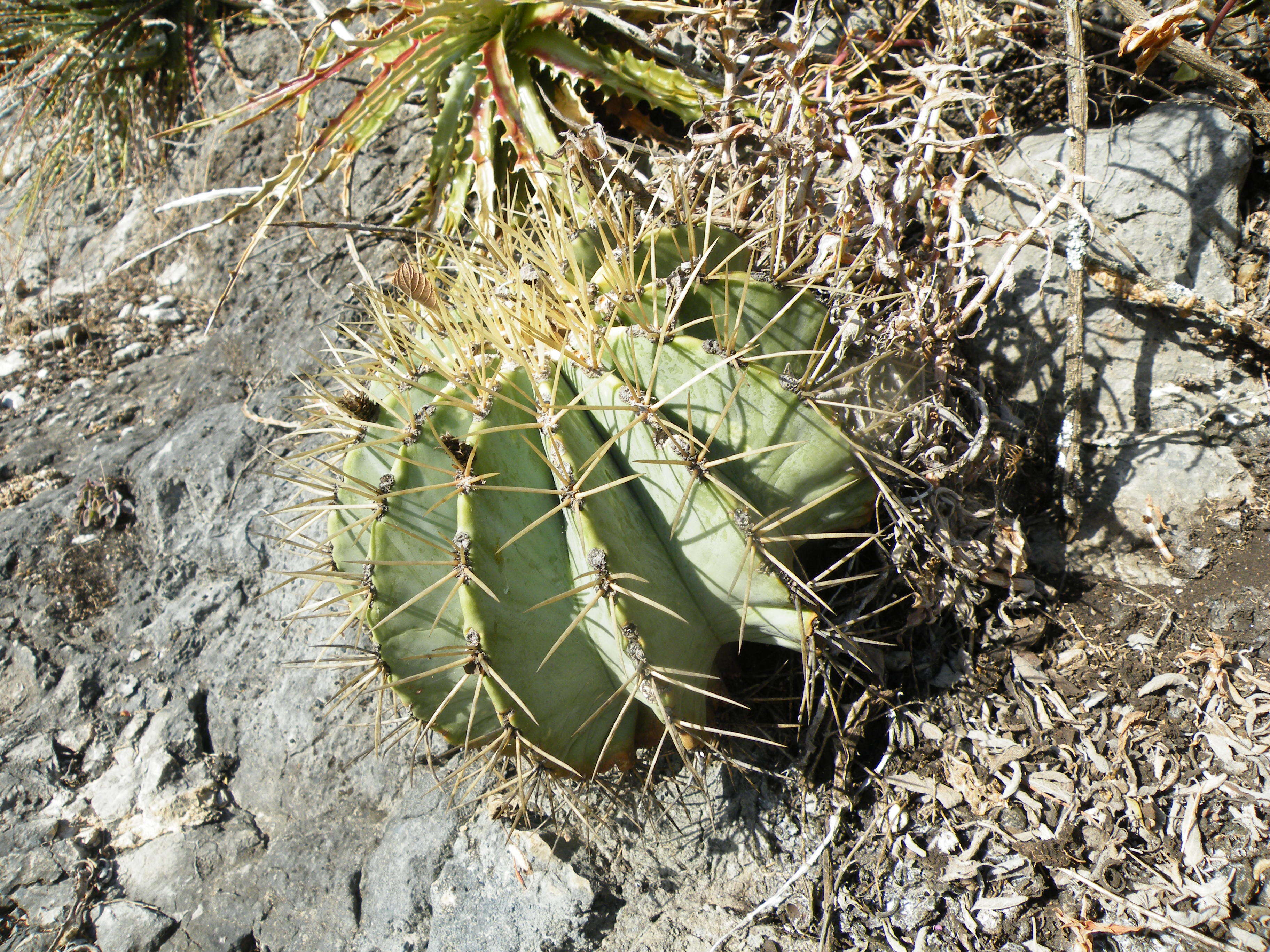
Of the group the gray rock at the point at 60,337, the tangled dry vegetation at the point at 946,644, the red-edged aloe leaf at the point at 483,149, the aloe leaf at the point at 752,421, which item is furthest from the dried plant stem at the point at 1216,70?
the gray rock at the point at 60,337

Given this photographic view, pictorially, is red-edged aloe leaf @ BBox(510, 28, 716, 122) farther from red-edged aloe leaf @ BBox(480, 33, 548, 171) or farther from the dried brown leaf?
the dried brown leaf

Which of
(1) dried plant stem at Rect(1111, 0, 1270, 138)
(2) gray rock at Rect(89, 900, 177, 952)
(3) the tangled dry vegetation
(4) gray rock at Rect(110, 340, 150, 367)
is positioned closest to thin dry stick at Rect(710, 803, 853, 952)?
(3) the tangled dry vegetation

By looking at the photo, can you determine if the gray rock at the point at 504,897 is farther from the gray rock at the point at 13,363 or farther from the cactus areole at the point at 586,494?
the gray rock at the point at 13,363

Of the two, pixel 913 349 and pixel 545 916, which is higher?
pixel 913 349

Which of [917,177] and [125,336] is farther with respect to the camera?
[125,336]

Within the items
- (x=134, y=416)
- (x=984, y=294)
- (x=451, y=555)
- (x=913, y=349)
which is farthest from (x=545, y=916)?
(x=134, y=416)

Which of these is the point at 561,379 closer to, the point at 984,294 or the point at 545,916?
the point at 984,294
